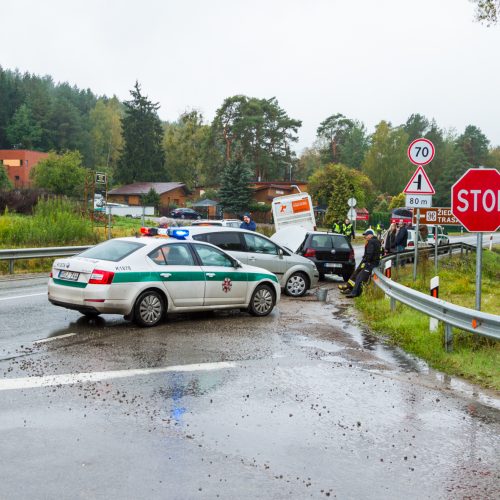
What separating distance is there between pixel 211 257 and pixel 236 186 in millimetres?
60722

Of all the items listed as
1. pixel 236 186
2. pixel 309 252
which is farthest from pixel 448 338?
pixel 236 186

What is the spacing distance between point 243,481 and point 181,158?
113 metres

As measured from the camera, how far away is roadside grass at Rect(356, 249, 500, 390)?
28.2 feet

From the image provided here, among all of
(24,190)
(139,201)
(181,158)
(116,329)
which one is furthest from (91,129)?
(116,329)

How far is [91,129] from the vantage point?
133 metres

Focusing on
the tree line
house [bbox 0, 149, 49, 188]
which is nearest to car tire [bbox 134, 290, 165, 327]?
the tree line

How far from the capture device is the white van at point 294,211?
30.2 m

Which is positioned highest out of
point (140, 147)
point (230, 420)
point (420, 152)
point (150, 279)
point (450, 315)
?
point (140, 147)

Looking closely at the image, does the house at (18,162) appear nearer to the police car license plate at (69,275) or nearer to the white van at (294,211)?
the white van at (294,211)

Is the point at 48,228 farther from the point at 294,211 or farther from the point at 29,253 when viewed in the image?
the point at 294,211

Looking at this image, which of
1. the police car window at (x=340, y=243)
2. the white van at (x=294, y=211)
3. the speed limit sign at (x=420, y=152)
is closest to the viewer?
the speed limit sign at (x=420, y=152)

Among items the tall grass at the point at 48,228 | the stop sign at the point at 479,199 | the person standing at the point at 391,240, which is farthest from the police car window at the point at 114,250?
the tall grass at the point at 48,228

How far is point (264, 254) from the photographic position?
15.9m

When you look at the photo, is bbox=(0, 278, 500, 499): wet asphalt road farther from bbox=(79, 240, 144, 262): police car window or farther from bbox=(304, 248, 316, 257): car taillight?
bbox=(304, 248, 316, 257): car taillight
